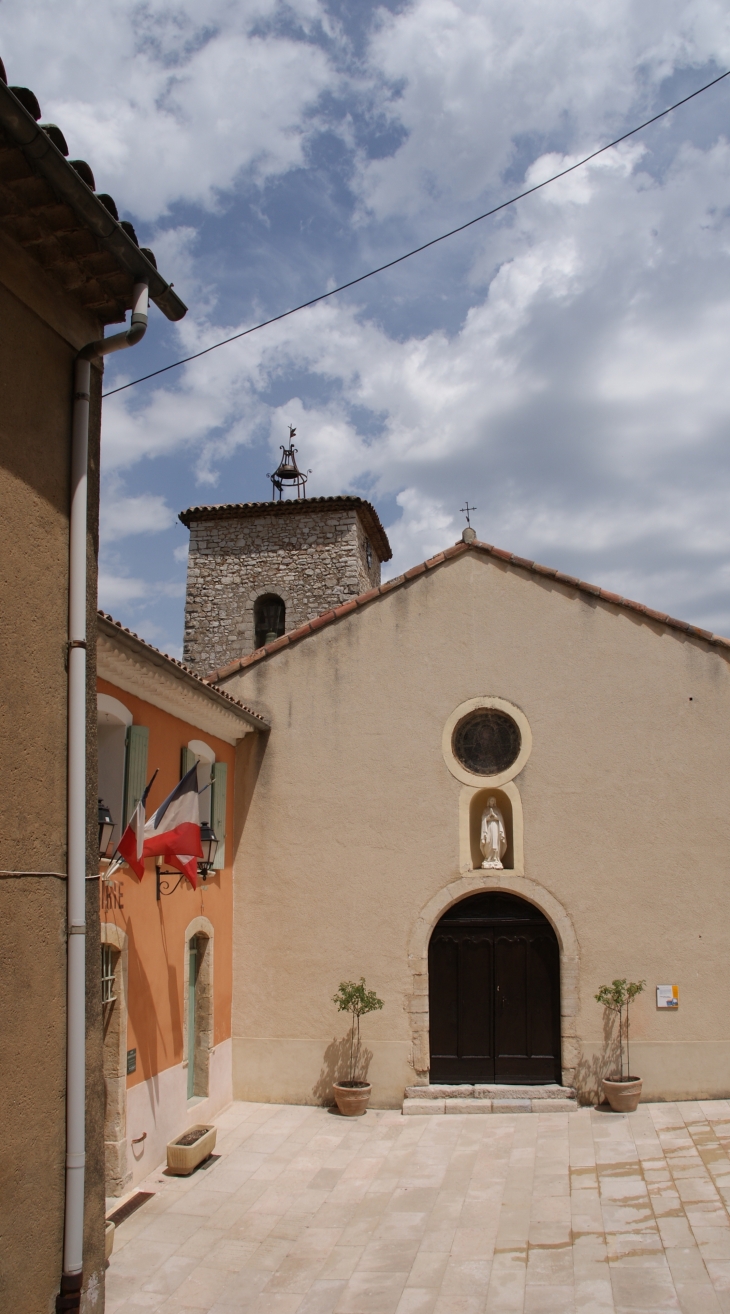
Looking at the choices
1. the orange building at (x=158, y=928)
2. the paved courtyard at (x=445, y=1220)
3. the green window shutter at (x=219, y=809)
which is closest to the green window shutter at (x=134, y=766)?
the orange building at (x=158, y=928)

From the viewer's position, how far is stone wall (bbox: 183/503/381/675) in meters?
20.6

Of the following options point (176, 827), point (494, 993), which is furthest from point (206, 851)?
point (494, 993)

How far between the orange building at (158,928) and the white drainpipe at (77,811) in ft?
11.2

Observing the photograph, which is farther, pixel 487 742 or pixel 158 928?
pixel 487 742

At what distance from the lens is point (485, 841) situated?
12656 mm

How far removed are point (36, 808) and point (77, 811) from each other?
0.24 metres

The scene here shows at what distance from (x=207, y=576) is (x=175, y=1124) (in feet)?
41.9

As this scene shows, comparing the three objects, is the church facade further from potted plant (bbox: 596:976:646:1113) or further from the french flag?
the french flag

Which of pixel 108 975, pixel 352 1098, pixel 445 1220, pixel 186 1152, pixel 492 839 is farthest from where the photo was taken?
pixel 492 839

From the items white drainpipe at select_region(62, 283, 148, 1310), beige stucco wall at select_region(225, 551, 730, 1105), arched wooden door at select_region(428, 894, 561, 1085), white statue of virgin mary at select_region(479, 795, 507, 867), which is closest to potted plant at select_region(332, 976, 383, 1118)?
beige stucco wall at select_region(225, 551, 730, 1105)

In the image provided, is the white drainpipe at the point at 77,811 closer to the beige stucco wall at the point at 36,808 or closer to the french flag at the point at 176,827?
the beige stucco wall at the point at 36,808

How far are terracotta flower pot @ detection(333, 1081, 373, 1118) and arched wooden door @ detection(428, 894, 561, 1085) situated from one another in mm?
989

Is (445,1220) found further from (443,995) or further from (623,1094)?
(443,995)

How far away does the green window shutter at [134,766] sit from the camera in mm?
9341
